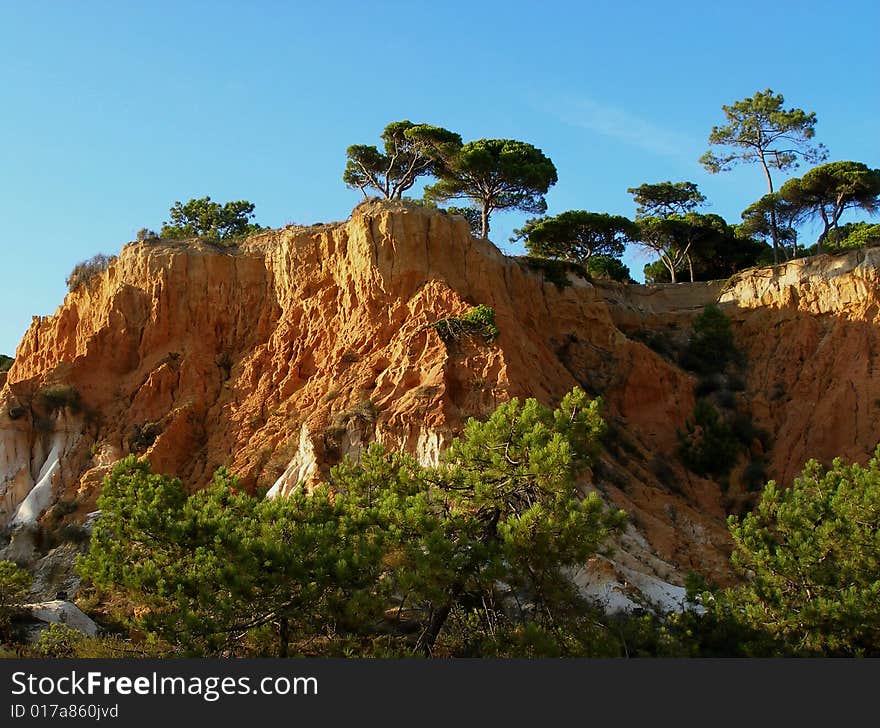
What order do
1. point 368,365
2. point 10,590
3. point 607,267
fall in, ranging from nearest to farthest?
1. point 10,590
2. point 368,365
3. point 607,267

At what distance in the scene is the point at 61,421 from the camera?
3192cm

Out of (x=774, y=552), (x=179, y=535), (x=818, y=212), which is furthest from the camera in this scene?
(x=818, y=212)

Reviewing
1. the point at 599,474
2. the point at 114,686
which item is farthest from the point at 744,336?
the point at 114,686

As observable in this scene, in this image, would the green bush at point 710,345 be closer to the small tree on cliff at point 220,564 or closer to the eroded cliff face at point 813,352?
the eroded cliff face at point 813,352

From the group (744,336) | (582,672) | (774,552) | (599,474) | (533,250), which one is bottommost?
(582,672)

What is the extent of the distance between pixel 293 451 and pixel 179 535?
1103cm

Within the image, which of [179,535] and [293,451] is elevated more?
[293,451]

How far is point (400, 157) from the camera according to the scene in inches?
1591

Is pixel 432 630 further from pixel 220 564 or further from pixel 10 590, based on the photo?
pixel 10 590

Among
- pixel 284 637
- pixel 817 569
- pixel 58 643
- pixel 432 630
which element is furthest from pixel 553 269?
pixel 58 643

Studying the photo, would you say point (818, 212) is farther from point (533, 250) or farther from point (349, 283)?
point (349, 283)

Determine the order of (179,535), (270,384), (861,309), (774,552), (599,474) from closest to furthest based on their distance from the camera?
(179,535) → (774,552) → (599,474) → (270,384) → (861,309)

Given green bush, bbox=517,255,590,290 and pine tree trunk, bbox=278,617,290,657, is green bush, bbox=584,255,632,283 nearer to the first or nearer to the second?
green bush, bbox=517,255,590,290

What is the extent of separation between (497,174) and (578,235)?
247 inches
